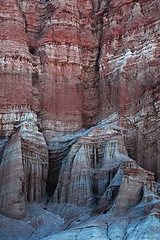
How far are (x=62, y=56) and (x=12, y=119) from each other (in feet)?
27.7

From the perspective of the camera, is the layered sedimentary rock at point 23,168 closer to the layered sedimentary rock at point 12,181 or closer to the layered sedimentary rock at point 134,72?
the layered sedimentary rock at point 12,181

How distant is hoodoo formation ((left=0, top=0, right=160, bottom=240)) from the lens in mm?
34906

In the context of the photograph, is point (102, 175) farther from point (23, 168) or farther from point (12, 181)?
point (12, 181)

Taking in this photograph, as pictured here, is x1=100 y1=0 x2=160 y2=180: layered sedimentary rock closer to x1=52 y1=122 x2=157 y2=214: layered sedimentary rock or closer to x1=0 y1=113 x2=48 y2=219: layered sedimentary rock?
x1=52 y1=122 x2=157 y2=214: layered sedimentary rock

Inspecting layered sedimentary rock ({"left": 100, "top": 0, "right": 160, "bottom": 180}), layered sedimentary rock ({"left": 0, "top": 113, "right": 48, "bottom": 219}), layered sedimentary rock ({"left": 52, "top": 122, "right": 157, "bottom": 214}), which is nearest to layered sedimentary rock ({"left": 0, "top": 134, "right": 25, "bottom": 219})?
layered sedimentary rock ({"left": 0, "top": 113, "right": 48, "bottom": 219})

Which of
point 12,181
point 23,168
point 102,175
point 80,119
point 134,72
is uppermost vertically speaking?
point 134,72

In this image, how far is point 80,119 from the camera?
47969 mm

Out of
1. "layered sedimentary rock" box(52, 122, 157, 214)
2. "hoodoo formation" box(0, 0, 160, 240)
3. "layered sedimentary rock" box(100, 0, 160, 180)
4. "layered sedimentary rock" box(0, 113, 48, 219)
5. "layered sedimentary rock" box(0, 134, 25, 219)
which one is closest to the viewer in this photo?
"layered sedimentary rock" box(52, 122, 157, 214)

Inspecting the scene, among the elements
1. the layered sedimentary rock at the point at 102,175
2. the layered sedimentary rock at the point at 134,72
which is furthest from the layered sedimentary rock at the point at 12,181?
the layered sedimentary rock at the point at 134,72

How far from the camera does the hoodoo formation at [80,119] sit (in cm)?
3491

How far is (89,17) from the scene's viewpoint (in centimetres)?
5291

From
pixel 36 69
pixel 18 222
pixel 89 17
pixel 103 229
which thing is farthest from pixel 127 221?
pixel 89 17

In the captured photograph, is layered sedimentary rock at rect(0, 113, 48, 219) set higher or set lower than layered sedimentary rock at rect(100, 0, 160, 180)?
lower

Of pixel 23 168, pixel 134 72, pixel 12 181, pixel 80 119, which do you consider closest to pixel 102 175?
pixel 23 168
